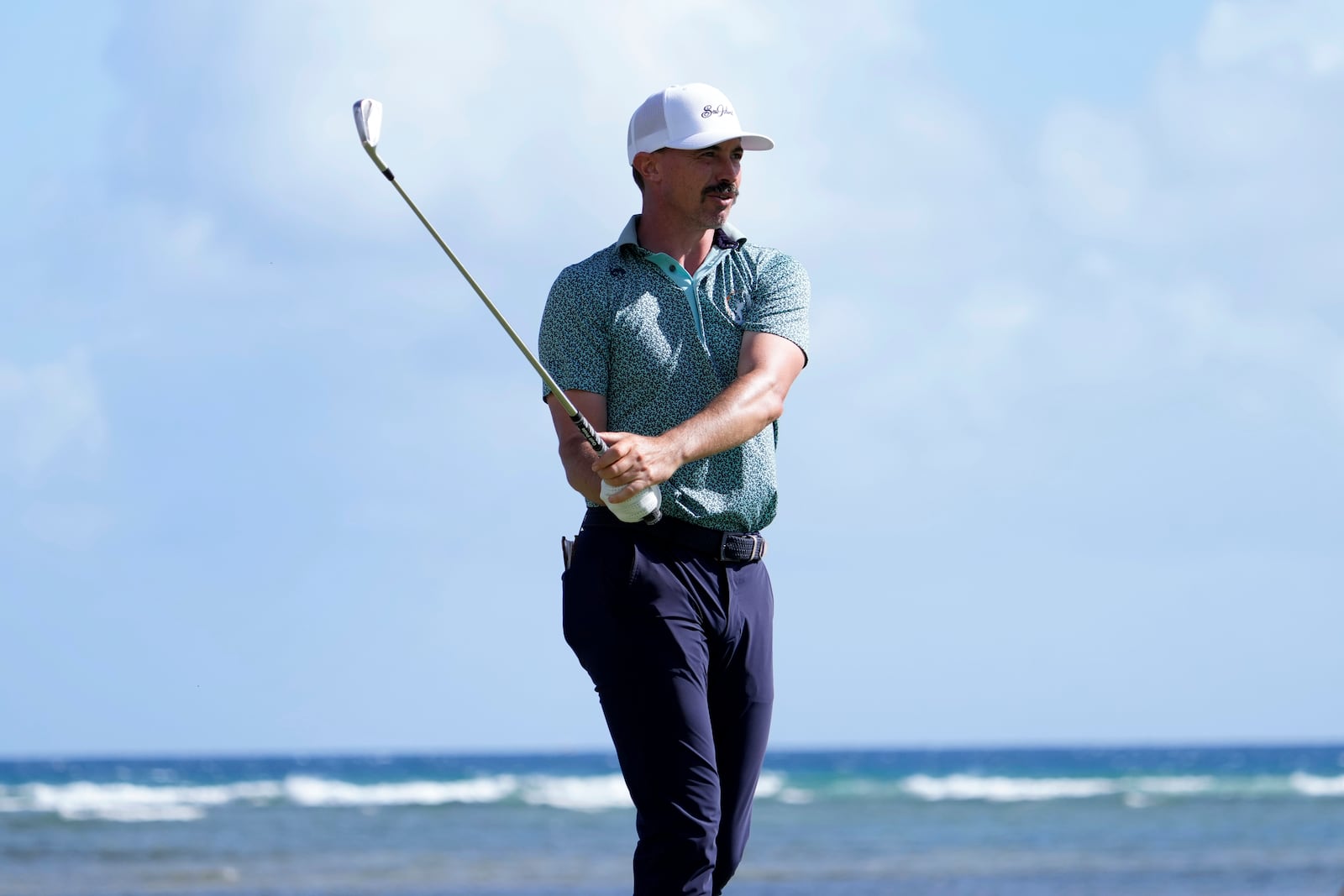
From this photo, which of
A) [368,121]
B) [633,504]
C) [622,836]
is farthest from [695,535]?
[622,836]

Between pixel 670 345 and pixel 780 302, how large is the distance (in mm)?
245

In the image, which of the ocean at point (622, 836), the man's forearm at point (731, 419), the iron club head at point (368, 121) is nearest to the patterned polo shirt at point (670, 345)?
the man's forearm at point (731, 419)

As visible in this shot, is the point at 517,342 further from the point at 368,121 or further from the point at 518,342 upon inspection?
the point at 368,121

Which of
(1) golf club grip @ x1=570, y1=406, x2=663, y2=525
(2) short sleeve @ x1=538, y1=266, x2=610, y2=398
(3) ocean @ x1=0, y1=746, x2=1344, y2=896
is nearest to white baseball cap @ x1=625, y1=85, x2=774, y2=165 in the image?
(2) short sleeve @ x1=538, y1=266, x2=610, y2=398

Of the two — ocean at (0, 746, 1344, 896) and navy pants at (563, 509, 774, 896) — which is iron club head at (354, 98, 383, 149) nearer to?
navy pants at (563, 509, 774, 896)

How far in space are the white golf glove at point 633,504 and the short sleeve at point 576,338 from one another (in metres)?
0.29

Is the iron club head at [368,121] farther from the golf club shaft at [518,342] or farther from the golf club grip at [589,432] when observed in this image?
the golf club grip at [589,432]

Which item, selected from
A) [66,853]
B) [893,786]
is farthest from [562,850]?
[893,786]

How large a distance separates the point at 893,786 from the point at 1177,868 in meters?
12.9

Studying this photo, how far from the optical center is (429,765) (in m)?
38.1

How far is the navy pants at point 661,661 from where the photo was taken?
9.61 feet

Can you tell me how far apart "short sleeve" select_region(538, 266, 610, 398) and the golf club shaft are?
4.8 inches

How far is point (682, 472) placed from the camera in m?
3.04

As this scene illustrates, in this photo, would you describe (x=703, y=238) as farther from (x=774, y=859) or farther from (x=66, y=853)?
(x=66, y=853)
